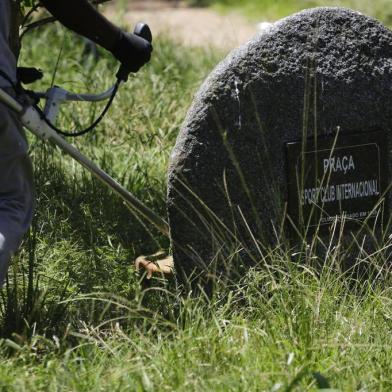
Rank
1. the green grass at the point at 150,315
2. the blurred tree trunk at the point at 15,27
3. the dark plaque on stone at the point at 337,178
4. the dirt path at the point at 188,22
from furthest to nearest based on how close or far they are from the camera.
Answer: the dirt path at the point at 188,22 → the blurred tree trunk at the point at 15,27 → the dark plaque on stone at the point at 337,178 → the green grass at the point at 150,315

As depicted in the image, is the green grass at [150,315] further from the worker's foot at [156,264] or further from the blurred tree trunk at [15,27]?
the blurred tree trunk at [15,27]

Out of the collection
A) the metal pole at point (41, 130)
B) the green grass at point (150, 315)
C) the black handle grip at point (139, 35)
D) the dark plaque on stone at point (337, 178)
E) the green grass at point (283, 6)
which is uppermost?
the green grass at point (283, 6)

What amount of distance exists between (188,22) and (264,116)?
6.13 m

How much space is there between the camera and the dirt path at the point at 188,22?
30.2ft

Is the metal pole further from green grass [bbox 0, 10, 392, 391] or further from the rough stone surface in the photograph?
green grass [bbox 0, 10, 392, 391]

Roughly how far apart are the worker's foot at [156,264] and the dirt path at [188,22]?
401 cm

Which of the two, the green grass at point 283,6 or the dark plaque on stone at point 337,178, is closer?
the dark plaque on stone at point 337,178

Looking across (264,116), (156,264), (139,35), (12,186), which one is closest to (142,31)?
(139,35)

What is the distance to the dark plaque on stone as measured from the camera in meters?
4.50

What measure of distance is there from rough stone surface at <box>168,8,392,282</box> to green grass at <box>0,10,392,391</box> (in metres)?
0.21

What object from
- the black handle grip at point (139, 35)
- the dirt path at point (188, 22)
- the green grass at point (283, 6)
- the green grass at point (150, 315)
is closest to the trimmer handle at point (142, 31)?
the black handle grip at point (139, 35)

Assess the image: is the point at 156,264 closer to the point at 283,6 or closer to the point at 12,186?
the point at 12,186

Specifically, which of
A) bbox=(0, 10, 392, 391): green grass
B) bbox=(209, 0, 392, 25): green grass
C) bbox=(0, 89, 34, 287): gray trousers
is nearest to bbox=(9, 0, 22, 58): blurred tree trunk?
bbox=(0, 10, 392, 391): green grass

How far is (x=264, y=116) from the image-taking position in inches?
175
